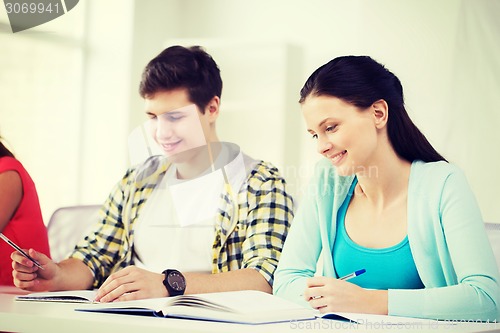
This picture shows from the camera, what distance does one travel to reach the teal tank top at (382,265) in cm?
135

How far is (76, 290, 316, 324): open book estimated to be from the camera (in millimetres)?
924

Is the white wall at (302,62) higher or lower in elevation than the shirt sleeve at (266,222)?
higher

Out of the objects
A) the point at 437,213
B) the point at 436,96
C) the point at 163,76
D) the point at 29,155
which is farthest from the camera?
the point at 29,155

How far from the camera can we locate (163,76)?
1.82 meters

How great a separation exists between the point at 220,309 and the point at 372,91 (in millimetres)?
650

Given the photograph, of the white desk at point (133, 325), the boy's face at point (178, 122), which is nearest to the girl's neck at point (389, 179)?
the white desk at point (133, 325)

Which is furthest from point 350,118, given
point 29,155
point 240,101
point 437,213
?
point 29,155

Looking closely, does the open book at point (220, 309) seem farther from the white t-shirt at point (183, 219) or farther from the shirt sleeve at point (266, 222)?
the white t-shirt at point (183, 219)

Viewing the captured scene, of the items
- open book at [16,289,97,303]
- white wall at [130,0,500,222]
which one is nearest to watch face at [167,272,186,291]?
open book at [16,289,97,303]

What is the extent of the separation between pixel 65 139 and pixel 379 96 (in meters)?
2.11

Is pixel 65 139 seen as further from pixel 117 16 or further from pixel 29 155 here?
pixel 117 16

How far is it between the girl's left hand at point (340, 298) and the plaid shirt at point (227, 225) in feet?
1.40

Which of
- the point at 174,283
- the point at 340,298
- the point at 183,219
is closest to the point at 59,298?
the point at 174,283

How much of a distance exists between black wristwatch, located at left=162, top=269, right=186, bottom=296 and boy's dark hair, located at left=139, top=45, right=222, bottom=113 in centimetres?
61
